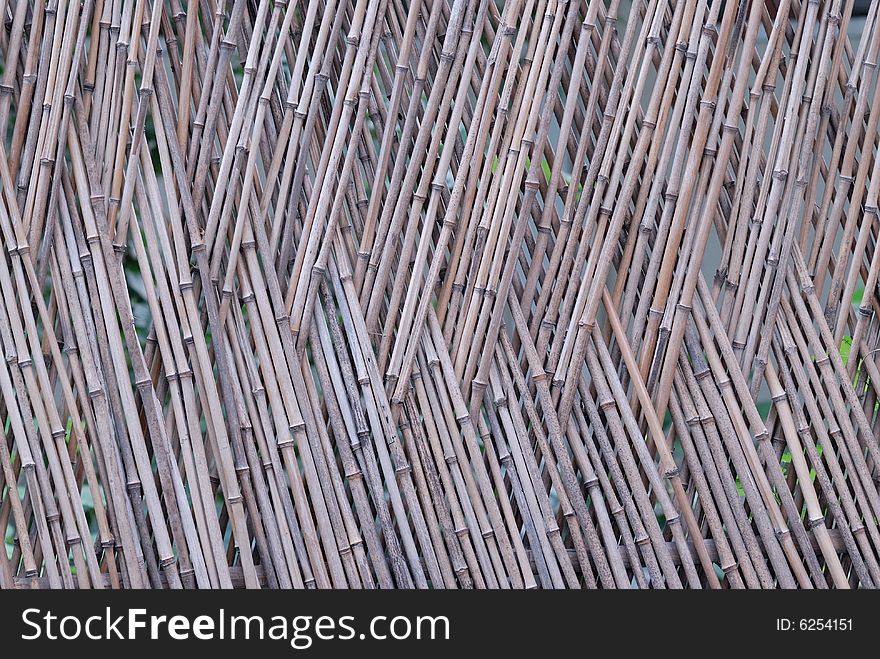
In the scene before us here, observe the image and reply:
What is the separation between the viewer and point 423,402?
0.81 m

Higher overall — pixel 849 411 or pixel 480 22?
pixel 480 22

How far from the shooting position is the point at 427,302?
31.9 inches

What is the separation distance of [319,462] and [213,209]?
0.91ft

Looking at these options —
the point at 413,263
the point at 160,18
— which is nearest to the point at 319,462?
the point at 413,263

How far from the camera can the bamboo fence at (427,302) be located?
0.79 metres

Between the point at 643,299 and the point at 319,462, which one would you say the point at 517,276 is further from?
the point at 319,462

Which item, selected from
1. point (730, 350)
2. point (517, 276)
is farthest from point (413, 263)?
point (730, 350)

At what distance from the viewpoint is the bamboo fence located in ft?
2.59
